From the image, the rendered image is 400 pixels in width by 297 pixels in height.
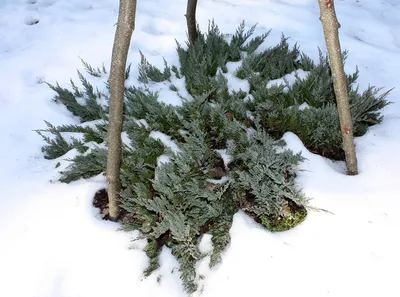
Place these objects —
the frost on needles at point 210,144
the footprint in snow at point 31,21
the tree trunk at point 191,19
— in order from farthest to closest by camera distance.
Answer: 1. the footprint in snow at point 31,21
2. the tree trunk at point 191,19
3. the frost on needles at point 210,144

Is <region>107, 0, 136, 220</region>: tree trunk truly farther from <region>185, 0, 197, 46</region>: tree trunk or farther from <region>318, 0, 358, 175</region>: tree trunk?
<region>185, 0, 197, 46</region>: tree trunk

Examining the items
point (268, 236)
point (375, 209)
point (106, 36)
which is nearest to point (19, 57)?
point (106, 36)

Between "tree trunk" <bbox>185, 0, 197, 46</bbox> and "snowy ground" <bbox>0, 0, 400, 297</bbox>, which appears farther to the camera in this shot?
"tree trunk" <bbox>185, 0, 197, 46</bbox>

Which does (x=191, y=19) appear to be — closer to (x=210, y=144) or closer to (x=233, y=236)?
(x=210, y=144)

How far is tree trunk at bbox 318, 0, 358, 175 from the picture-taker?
1646 mm

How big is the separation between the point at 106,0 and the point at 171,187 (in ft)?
9.94

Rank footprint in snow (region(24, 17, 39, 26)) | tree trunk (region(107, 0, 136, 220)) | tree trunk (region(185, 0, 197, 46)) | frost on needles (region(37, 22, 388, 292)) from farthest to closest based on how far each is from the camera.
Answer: footprint in snow (region(24, 17, 39, 26))
tree trunk (region(185, 0, 197, 46))
frost on needles (region(37, 22, 388, 292))
tree trunk (region(107, 0, 136, 220))

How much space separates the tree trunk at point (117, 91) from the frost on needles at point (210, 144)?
0.09 meters

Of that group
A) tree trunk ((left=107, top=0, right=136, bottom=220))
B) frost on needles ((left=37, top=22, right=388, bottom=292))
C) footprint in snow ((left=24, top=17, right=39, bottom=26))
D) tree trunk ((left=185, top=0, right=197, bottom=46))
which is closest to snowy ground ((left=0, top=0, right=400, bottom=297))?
frost on needles ((left=37, top=22, right=388, bottom=292))

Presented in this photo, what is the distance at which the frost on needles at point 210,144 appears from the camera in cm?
184

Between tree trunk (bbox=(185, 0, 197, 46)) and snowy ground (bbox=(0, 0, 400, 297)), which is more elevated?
tree trunk (bbox=(185, 0, 197, 46))

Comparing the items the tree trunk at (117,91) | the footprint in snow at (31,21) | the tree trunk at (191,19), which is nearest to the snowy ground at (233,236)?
the tree trunk at (117,91)

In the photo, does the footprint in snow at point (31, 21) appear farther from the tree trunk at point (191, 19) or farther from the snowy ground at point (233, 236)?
the tree trunk at point (191, 19)

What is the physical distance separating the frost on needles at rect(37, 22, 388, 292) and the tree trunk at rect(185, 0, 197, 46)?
0.46ft
